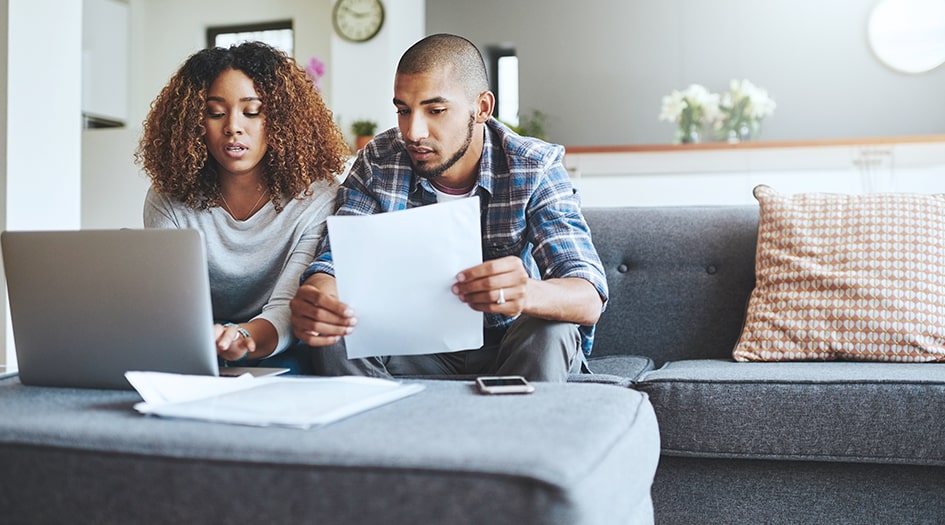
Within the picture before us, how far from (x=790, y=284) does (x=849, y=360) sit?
0.20m

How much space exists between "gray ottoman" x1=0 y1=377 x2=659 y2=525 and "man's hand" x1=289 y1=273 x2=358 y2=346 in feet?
1.06

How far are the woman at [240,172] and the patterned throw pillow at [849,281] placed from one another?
986mm

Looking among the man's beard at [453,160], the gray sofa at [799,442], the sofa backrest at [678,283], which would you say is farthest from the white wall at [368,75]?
the gray sofa at [799,442]

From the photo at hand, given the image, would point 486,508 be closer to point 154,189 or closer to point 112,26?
point 154,189

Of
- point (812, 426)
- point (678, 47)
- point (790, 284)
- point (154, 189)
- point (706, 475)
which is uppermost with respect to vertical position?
point (678, 47)

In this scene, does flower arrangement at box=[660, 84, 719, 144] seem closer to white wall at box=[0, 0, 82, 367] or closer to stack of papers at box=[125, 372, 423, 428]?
white wall at box=[0, 0, 82, 367]

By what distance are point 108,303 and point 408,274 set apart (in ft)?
1.42

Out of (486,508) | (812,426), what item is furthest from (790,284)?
(486,508)

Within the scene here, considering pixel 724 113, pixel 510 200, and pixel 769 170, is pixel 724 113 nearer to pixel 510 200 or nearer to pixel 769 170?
pixel 769 170

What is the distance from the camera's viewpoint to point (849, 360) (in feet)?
6.30

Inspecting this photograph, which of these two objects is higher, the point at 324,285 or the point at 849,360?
the point at 324,285

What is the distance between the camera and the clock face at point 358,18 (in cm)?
555

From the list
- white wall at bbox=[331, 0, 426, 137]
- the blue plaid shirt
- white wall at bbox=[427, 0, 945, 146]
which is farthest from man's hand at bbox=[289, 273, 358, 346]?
white wall at bbox=[427, 0, 945, 146]

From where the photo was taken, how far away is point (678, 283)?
221 cm
